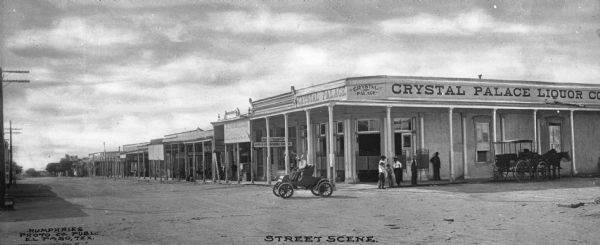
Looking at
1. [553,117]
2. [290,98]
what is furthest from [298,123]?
[553,117]

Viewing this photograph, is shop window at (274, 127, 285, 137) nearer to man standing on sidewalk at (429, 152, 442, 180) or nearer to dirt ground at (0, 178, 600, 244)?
man standing on sidewalk at (429, 152, 442, 180)

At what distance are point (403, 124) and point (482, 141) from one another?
152 inches

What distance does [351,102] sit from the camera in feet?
73.9

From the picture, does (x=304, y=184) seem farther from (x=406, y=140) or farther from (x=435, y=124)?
(x=435, y=124)

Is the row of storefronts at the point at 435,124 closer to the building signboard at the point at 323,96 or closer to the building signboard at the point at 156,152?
the building signboard at the point at 323,96

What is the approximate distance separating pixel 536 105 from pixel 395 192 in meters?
10.6

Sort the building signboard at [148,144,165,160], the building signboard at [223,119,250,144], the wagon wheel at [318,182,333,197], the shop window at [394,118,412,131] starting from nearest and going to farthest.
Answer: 1. the wagon wheel at [318,182,333,197]
2. the shop window at [394,118,412,131]
3. the building signboard at [223,119,250,144]
4. the building signboard at [148,144,165,160]

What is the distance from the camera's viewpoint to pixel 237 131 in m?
29.7

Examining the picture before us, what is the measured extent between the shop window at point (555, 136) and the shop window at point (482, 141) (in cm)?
380

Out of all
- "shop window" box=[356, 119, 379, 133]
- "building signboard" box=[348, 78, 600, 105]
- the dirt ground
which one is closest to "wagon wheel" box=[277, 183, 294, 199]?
the dirt ground

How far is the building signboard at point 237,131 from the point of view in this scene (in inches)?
1124

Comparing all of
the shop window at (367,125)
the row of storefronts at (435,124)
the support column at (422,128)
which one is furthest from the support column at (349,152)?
the support column at (422,128)

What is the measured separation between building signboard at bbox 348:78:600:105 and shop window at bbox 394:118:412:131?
0.95m

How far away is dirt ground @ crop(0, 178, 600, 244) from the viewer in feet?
30.7
